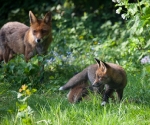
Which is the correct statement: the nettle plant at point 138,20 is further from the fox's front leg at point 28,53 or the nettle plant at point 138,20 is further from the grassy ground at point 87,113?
the fox's front leg at point 28,53

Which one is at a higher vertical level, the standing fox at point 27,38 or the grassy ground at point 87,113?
the standing fox at point 27,38

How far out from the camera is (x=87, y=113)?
6262 millimetres

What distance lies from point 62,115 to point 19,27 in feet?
19.3

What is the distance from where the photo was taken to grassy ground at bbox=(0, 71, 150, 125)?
5.81 metres

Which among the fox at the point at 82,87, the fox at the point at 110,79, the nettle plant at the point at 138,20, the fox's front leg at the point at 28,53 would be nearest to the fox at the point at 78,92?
the fox at the point at 82,87

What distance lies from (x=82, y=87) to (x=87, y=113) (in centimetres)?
168

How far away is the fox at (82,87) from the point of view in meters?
7.75

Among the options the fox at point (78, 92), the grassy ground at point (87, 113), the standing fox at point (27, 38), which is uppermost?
the standing fox at point (27, 38)

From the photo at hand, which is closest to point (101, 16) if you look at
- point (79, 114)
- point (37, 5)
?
point (37, 5)

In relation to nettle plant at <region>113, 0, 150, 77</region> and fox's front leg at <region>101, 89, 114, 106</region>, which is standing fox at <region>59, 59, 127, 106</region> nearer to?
fox's front leg at <region>101, 89, 114, 106</region>

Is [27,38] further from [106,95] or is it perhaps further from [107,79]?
[106,95]

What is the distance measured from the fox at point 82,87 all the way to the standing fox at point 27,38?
272 cm

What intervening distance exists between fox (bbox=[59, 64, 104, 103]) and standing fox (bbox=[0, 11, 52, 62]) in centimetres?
272

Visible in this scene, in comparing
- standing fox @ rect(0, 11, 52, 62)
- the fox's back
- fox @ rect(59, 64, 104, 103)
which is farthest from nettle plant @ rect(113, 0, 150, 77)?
standing fox @ rect(0, 11, 52, 62)
